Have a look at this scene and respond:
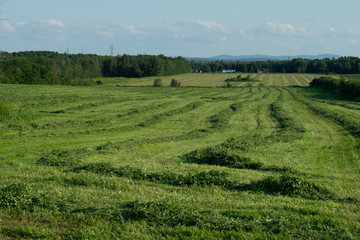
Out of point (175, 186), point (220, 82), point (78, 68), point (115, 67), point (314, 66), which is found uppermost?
point (314, 66)

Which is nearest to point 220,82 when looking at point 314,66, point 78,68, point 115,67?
point 78,68

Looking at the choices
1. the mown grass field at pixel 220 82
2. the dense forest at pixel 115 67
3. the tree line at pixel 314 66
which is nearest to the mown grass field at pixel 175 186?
the mown grass field at pixel 220 82

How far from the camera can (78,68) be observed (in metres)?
147

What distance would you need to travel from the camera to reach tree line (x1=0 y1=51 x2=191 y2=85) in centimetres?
11188

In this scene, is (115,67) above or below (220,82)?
above

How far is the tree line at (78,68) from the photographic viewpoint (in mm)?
111875

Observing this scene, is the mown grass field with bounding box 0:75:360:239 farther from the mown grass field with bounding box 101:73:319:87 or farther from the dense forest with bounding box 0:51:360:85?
the dense forest with bounding box 0:51:360:85

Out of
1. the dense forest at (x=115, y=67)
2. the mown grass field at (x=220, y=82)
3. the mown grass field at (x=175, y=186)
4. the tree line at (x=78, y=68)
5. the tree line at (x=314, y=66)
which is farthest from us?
the tree line at (x=314, y=66)

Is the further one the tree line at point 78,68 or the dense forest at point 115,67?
the dense forest at point 115,67

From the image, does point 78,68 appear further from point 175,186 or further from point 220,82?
point 175,186

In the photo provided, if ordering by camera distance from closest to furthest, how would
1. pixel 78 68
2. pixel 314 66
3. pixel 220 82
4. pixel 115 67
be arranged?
pixel 220 82 < pixel 78 68 < pixel 314 66 < pixel 115 67

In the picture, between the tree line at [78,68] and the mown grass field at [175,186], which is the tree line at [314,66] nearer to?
the tree line at [78,68]

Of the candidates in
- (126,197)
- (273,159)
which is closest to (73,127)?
(273,159)

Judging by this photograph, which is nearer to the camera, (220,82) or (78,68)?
(220,82)
